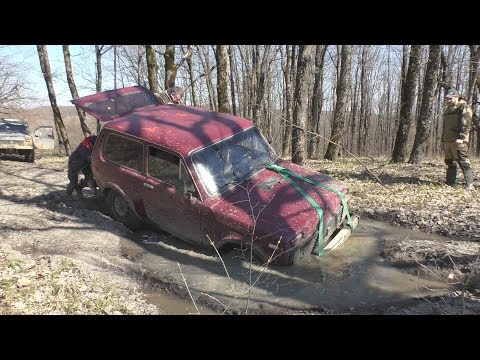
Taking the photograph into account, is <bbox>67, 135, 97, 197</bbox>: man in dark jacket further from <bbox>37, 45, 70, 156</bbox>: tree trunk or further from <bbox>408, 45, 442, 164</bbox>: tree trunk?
<bbox>37, 45, 70, 156</bbox>: tree trunk

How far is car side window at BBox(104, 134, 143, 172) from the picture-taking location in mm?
6270

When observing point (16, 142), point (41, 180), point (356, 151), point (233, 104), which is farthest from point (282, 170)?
point (356, 151)

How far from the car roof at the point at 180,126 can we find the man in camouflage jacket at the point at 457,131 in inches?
177

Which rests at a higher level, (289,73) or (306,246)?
(289,73)

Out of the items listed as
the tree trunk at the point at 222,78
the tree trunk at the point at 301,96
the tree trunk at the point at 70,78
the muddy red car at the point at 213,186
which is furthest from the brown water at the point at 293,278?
the tree trunk at the point at 70,78

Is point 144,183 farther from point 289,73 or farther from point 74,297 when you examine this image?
point 289,73

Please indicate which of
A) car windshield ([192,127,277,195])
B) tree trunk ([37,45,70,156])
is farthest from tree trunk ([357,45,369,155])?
car windshield ([192,127,277,195])

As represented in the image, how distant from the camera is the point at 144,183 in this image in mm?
6168

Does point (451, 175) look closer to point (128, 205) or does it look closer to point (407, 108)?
point (407, 108)

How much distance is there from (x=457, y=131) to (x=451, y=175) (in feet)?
3.29

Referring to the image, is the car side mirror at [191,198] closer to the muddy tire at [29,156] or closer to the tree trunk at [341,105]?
the tree trunk at [341,105]

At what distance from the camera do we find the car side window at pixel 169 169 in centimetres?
568

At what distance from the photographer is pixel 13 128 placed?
15.5 meters

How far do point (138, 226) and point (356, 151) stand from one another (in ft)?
94.6
